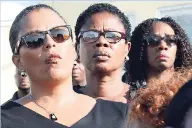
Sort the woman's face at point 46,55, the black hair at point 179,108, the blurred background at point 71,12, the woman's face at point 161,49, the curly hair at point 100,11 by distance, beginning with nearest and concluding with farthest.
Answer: the black hair at point 179,108 → the woman's face at point 46,55 → the curly hair at point 100,11 → the woman's face at point 161,49 → the blurred background at point 71,12

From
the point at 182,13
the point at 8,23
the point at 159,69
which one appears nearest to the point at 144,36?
the point at 159,69

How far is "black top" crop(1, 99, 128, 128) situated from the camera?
90.0 inches

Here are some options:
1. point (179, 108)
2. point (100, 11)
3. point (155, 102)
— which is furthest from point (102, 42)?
point (179, 108)

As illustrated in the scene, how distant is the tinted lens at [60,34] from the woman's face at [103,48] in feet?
1.97

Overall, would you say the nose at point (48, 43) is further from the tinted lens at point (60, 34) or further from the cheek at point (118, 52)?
the cheek at point (118, 52)

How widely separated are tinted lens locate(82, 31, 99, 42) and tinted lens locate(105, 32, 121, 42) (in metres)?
0.06

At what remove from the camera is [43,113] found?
2402 millimetres

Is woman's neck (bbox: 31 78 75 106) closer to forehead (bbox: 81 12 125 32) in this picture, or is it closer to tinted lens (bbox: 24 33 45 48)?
tinted lens (bbox: 24 33 45 48)

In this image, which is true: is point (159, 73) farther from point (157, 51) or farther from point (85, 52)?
point (85, 52)

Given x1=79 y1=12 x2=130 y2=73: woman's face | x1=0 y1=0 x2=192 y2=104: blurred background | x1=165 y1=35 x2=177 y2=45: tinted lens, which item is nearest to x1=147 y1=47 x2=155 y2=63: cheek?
x1=165 y1=35 x2=177 y2=45: tinted lens

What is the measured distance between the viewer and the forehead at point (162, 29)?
359 centimetres

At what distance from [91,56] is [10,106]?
0.85m

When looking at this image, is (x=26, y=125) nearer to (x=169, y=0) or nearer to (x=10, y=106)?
(x=10, y=106)

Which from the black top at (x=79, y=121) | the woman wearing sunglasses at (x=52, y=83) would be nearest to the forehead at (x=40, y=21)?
the woman wearing sunglasses at (x=52, y=83)
